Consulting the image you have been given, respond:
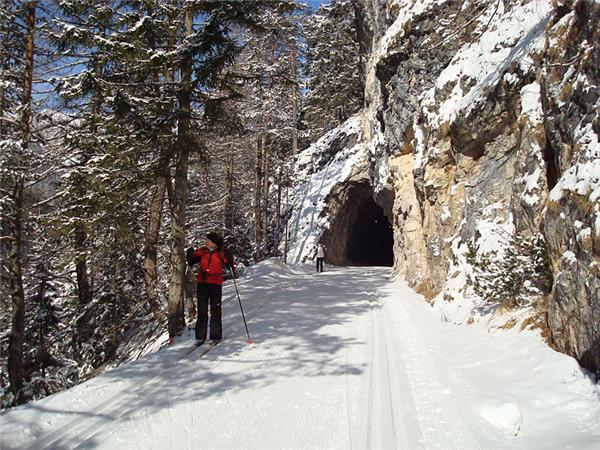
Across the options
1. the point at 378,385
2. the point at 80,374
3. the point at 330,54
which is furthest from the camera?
the point at 330,54

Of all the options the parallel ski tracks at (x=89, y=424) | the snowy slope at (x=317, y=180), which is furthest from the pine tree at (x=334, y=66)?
the parallel ski tracks at (x=89, y=424)

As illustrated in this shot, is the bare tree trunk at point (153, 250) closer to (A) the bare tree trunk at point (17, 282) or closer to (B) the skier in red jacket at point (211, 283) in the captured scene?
(A) the bare tree trunk at point (17, 282)

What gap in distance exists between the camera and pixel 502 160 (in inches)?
357

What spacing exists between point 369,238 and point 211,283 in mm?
31934

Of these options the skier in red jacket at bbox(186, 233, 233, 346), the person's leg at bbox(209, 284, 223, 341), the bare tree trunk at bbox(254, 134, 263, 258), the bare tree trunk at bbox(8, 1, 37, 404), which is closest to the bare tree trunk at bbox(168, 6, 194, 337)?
the skier in red jacket at bbox(186, 233, 233, 346)

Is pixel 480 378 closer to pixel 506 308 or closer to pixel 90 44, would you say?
pixel 506 308

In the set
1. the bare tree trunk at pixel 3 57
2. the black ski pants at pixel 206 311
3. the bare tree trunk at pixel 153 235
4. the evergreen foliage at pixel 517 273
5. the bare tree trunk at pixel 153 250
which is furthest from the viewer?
the bare tree trunk at pixel 153 250

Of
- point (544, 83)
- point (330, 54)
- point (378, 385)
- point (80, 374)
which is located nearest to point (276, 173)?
point (330, 54)

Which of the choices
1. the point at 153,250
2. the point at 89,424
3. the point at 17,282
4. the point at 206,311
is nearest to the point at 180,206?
the point at 206,311

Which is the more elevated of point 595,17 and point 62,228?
point 595,17

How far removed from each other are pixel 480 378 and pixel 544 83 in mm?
4795

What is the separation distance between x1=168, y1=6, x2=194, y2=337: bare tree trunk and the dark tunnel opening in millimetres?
22506

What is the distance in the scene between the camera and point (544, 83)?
6680 millimetres

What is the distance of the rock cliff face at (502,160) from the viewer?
4.83 metres
